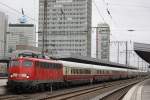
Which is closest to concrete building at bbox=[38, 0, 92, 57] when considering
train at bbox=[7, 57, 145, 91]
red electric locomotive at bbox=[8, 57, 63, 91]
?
train at bbox=[7, 57, 145, 91]

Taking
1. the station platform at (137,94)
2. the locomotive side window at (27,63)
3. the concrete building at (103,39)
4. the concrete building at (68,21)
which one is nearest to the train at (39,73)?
the locomotive side window at (27,63)

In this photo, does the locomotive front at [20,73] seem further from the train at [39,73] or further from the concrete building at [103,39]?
the concrete building at [103,39]

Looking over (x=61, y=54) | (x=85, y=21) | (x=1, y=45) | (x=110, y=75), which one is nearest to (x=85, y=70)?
(x=85, y=21)

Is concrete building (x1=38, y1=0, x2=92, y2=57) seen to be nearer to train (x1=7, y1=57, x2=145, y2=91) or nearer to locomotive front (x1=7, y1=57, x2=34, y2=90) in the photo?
train (x1=7, y1=57, x2=145, y2=91)

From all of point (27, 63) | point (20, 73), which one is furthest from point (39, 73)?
point (20, 73)

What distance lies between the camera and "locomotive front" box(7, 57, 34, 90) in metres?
33.2

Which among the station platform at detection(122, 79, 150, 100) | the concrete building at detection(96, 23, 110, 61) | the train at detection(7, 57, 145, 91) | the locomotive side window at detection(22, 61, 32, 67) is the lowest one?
the station platform at detection(122, 79, 150, 100)

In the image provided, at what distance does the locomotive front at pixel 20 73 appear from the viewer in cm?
3325

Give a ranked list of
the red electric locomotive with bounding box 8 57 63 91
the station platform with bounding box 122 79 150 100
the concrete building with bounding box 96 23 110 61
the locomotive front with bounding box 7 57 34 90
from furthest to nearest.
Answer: the concrete building with bounding box 96 23 110 61
the red electric locomotive with bounding box 8 57 63 91
the locomotive front with bounding box 7 57 34 90
the station platform with bounding box 122 79 150 100

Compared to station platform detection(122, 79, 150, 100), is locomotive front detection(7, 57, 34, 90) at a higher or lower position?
higher

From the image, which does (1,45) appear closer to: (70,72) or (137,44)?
(137,44)

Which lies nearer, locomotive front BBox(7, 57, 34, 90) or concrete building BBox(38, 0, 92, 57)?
locomotive front BBox(7, 57, 34, 90)

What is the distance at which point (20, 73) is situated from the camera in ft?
110

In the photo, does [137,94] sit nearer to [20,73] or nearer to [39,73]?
[39,73]
